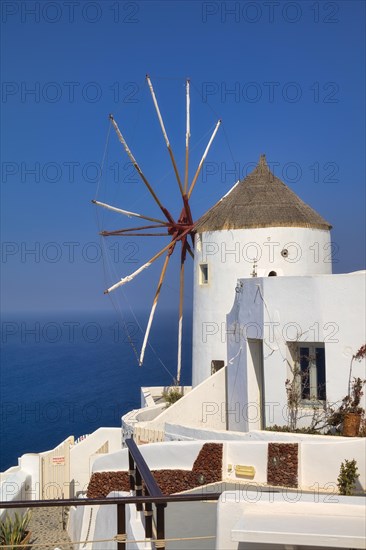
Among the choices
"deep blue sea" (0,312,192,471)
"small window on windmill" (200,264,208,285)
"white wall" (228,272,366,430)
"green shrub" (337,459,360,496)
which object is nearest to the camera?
"green shrub" (337,459,360,496)

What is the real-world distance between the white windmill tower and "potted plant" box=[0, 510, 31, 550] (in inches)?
322

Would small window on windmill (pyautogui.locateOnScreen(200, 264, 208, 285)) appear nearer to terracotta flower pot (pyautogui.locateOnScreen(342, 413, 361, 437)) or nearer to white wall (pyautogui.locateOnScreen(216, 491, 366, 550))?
terracotta flower pot (pyautogui.locateOnScreen(342, 413, 361, 437))

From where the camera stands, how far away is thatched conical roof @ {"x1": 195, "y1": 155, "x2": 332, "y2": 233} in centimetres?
1933

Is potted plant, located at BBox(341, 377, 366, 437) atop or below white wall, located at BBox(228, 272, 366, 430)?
below

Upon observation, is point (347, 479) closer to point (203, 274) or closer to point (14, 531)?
point (14, 531)

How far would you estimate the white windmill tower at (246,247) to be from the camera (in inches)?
760

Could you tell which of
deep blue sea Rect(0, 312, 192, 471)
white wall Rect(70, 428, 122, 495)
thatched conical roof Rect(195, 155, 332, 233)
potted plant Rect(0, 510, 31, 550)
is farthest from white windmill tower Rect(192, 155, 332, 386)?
deep blue sea Rect(0, 312, 192, 471)

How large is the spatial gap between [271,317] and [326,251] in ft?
20.6

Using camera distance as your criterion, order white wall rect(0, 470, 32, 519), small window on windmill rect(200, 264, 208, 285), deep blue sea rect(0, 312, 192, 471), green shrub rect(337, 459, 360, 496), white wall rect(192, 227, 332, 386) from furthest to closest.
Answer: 1. deep blue sea rect(0, 312, 192, 471)
2. small window on windmill rect(200, 264, 208, 285)
3. white wall rect(192, 227, 332, 386)
4. white wall rect(0, 470, 32, 519)
5. green shrub rect(337, 459, 360, 496)

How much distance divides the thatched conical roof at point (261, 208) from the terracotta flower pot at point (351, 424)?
7423 mm

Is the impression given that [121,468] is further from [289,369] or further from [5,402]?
[5,402]

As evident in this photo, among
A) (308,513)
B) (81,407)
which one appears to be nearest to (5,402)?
(81,407)

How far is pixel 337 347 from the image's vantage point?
45.1 ft

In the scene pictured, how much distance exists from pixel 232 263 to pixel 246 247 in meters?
0.69
